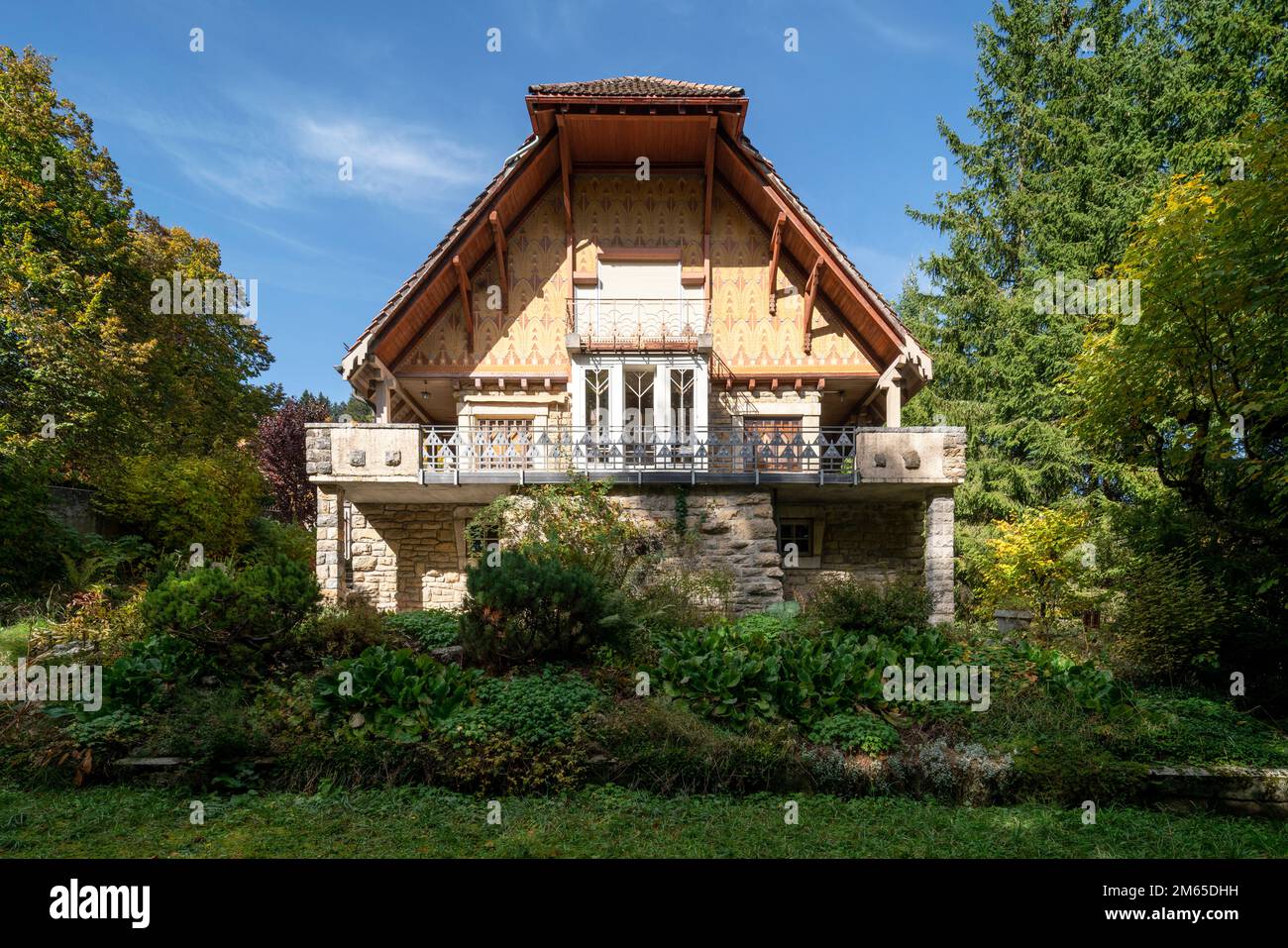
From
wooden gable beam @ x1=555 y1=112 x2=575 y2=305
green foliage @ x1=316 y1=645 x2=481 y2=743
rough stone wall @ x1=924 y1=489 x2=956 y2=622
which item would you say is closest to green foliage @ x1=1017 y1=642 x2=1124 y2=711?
rough stone wall @ x1=924 y1=489 x2=956 y2=622

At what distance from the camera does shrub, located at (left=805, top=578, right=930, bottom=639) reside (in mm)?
8188

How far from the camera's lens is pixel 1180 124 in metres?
15.8

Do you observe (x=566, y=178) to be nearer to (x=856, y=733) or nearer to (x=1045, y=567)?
(x=856, y=733)

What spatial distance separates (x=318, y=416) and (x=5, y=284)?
38.1ft

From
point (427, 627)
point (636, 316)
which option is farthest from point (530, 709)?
point (636, 316)

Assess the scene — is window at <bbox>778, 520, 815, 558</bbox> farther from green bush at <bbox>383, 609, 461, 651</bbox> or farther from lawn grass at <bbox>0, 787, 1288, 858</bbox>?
lawn grass at <bbox>0, 787, 1288, 858</bbox>

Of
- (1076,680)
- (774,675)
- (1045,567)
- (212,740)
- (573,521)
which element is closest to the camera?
(212,740)

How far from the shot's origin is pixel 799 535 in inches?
544

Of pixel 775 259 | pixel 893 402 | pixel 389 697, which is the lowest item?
pixel 389 697

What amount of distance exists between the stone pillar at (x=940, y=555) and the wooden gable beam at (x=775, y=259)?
18.4 feet

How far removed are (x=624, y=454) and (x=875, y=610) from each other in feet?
17.2

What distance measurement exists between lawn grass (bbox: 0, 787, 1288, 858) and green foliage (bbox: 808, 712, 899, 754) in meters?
0.47

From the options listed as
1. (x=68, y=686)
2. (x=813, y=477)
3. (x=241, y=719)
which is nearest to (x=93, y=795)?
(x=241, y=719)
